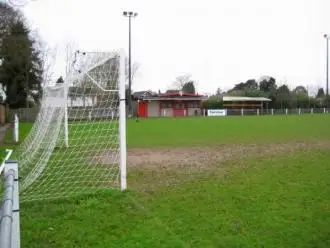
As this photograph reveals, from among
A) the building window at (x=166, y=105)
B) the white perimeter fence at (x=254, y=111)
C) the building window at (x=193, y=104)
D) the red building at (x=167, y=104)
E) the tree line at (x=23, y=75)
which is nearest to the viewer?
the tree line at (x=23, y=75)

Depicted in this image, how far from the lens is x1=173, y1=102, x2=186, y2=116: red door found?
60750mm

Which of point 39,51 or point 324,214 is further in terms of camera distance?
point 39,51

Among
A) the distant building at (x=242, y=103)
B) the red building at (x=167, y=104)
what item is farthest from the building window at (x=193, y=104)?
the distant building at (x=242, y=103)

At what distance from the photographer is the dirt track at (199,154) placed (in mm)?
10281

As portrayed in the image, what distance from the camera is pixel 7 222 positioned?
1621mm

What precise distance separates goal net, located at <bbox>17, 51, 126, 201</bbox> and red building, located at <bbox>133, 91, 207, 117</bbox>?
4977 cm

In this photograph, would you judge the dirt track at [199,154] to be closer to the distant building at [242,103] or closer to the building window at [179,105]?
the building window at [179,105]

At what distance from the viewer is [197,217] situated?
5.27m

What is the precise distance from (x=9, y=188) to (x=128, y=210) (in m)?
3.61

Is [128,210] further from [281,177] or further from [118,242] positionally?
[281,177]

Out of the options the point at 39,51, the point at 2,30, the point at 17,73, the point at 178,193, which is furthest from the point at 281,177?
the point at 39,51

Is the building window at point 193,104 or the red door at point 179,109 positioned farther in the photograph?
the building window at point 193,104

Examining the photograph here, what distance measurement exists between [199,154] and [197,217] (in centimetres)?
674

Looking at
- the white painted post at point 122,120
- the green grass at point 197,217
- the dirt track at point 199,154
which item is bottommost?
the green grass at point 197,217
